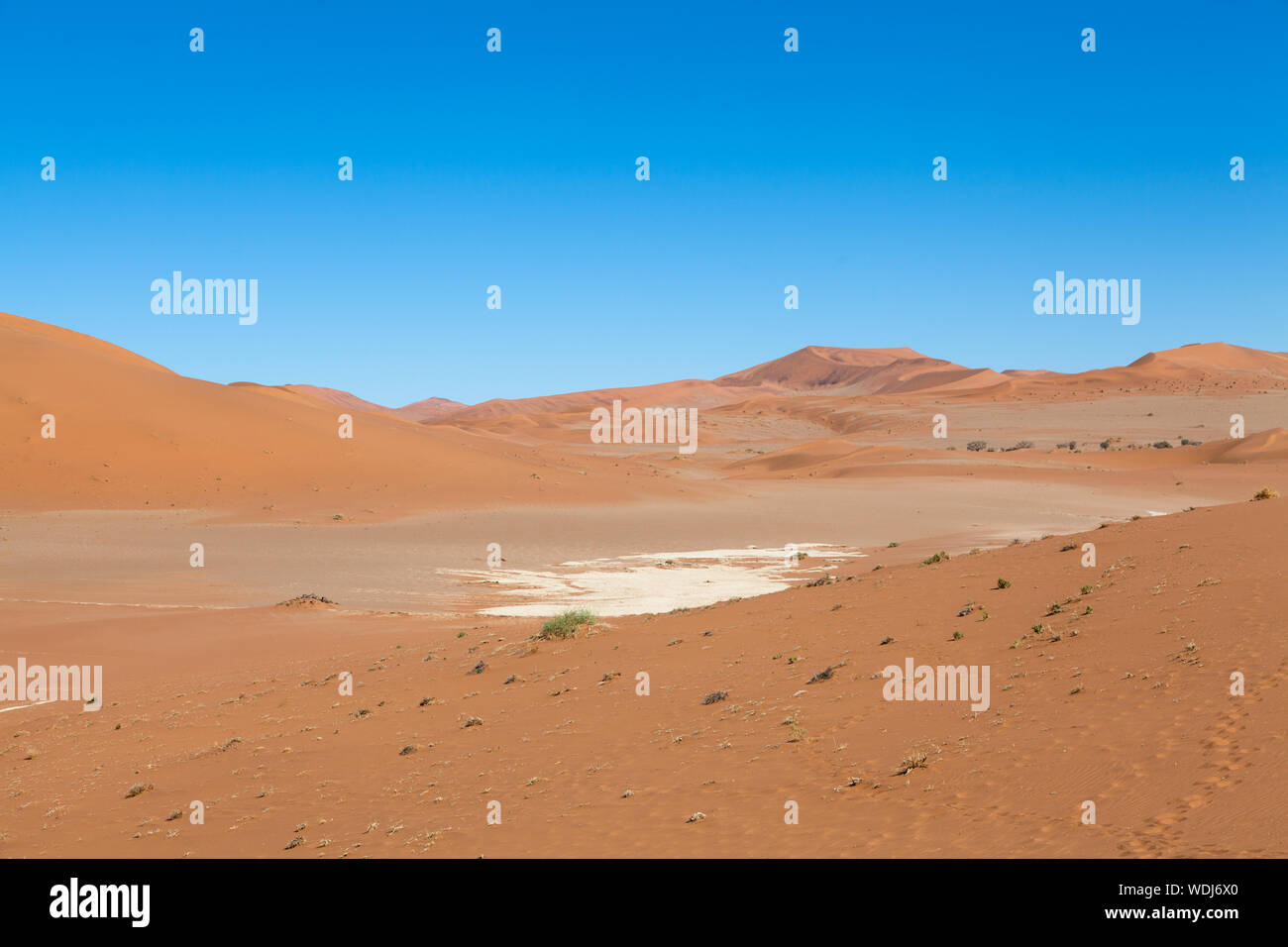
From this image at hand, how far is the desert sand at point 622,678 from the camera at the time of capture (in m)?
7.59

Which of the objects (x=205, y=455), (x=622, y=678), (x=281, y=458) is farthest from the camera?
(x=281, y=458)

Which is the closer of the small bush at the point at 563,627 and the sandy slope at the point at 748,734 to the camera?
the sandy slope at the point at 748,734

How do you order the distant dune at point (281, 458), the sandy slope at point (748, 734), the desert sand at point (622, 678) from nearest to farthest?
the sandy slope at point (748, 734) → the desert sand at point (622, 678) → the distant dune at point (281, 458)

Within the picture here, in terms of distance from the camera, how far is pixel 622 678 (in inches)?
540

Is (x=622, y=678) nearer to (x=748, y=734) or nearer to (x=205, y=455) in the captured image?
(x=748, y=734)

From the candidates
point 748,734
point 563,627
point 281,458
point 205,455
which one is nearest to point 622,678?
point 563,627

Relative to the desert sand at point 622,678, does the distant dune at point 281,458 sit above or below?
above

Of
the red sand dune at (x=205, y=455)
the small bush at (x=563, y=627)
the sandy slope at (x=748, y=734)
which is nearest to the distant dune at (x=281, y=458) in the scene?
the red sand dune at (x=205, y=455)

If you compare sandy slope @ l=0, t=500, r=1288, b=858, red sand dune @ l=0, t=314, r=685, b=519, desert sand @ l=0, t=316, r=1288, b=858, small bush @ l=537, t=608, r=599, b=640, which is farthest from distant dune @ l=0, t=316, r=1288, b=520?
sandy slope @ l=0, t=500, r=1288, b=858

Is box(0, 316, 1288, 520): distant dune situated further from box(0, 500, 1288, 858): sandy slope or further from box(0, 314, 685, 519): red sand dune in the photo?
box(0, 500, 1288, 858): sandy slope

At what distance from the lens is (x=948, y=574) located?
1780cm

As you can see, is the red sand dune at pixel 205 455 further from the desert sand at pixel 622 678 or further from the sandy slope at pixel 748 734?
the sandy slope at pixel 748 734
